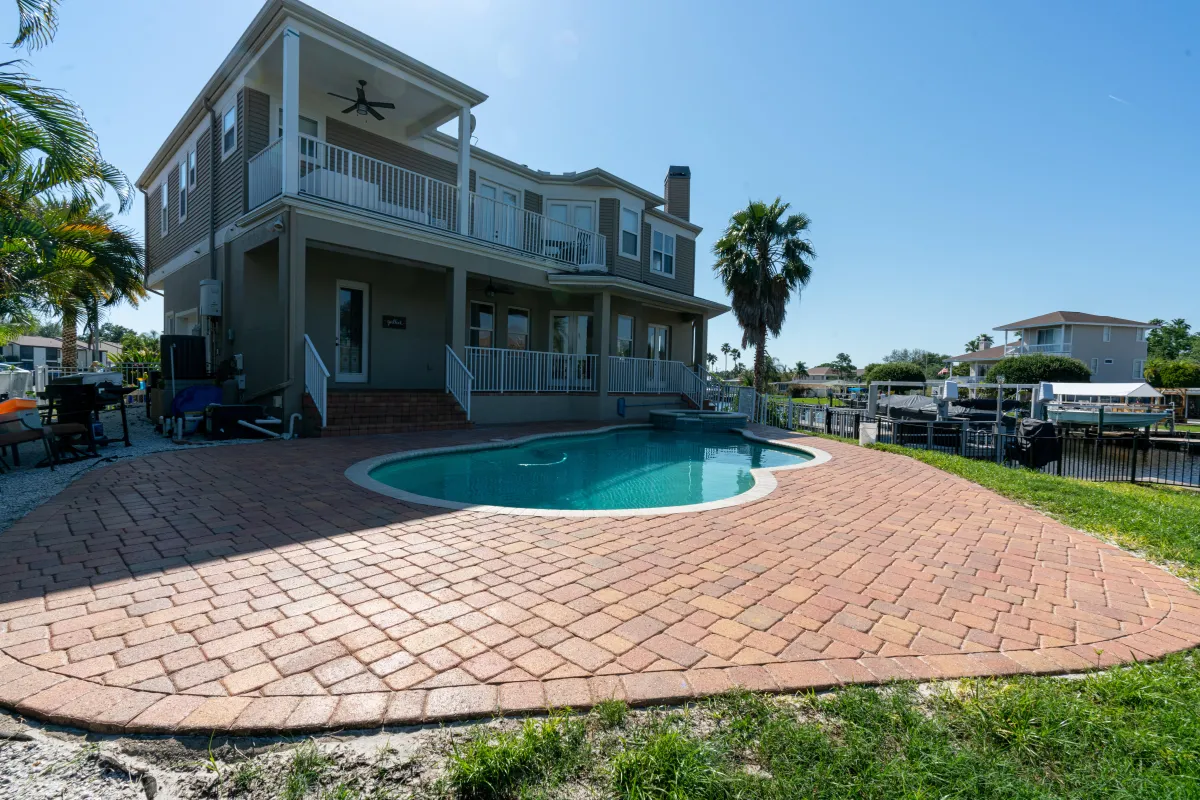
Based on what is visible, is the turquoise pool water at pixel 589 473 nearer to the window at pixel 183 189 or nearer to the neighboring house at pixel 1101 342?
the window at pixel 183 189

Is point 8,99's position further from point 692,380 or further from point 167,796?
point 692,380

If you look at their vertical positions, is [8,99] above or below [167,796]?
above

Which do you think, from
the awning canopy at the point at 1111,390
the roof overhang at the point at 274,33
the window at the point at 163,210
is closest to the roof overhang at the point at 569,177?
the roof overhang at the point at 274,33

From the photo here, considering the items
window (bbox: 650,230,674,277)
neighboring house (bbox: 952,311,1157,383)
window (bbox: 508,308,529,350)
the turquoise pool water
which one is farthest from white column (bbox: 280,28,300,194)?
neighboring house (bbox: 952,311,1157,383)

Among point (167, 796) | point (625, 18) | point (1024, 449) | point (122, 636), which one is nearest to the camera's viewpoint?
point (167, 796)

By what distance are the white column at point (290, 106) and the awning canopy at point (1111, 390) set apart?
1025 inches

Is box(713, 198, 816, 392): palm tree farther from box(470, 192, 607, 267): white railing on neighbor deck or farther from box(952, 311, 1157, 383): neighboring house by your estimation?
box(952, 311, 1157, 383): neighboring house

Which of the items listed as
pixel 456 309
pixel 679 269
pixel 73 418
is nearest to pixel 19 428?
pixel 73 418

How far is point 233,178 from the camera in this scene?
1147 centimetres

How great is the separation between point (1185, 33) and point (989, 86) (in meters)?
2.79

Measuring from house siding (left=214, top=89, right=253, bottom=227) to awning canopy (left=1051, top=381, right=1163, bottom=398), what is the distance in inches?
1078

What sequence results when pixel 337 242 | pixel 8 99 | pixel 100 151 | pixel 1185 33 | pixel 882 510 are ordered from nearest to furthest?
pixel 882 510
pixel 8 99
pixel 100 151
pixel 1185 33
pixel 337 242

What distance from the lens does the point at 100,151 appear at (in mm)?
7969

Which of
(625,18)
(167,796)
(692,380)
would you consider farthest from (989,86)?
(167,796)
